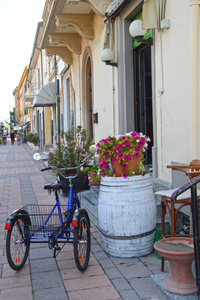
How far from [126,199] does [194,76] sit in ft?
5.61

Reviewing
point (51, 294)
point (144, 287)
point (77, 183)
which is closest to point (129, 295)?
point (144, 287)

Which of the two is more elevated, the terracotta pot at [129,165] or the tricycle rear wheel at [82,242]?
the terracotta pot at [129,165]

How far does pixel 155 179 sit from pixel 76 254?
2.25m

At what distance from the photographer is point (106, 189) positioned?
396cm

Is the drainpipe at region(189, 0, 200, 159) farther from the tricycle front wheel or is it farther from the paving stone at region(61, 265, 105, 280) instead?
the tricycle front wheel

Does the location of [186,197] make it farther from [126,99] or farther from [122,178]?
[126,99]

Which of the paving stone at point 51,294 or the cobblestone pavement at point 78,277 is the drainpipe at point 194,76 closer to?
the cobblestone pavement at point 78,277

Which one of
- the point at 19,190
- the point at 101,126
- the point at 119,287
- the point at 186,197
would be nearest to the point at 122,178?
the point at 186,197

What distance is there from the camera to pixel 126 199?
3.83 m

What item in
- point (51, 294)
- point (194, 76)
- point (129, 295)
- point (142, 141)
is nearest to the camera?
point (129, 295)

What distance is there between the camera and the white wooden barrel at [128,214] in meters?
3.84

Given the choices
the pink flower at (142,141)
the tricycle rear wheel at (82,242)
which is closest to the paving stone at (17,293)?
the tricycle rear wheel at (82,242)

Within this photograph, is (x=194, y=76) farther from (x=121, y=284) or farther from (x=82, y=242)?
(x=121, y=284)

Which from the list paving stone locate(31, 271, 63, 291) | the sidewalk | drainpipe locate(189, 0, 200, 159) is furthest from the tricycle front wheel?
drainpipe locate(189, 0, 200, 159)
